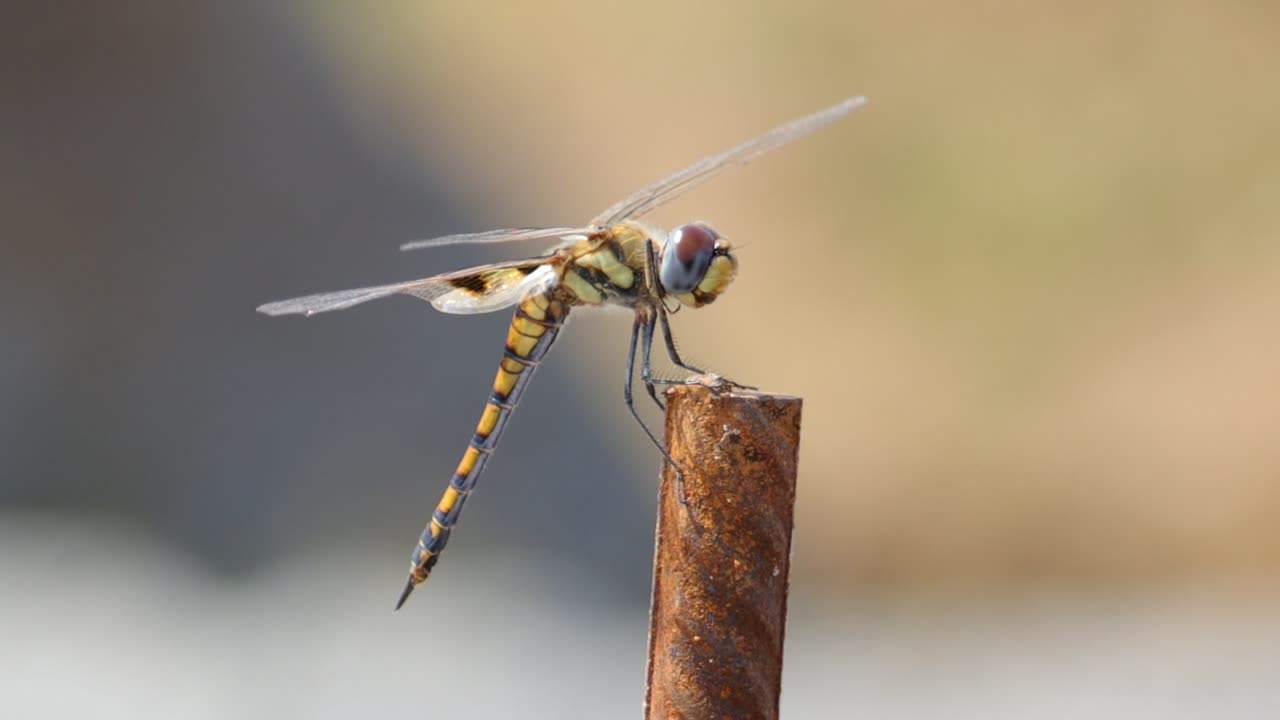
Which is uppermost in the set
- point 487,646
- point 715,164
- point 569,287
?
point 715,164

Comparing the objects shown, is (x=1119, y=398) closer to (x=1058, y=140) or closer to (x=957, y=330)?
(x=957, y=330)

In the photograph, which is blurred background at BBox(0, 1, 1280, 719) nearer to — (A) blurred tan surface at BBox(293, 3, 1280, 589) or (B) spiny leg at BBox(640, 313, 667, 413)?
(A) blurred tan surface at BBox(293, 3, 1280, 589)

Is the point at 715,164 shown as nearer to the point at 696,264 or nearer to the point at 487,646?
the point at 696,264

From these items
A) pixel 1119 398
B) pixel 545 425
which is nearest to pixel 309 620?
pixel 545 425

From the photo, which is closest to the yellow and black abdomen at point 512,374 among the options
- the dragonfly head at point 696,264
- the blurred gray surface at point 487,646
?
the dragonfly head at point 696,264

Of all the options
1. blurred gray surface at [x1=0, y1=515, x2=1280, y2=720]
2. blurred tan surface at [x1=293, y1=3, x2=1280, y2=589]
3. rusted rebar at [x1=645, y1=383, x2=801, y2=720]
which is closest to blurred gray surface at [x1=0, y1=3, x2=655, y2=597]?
blurred gray surface at [x1=0, y1=515, x2=1280, y2=720]

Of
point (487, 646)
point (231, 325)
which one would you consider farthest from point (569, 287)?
point (231, 325)
